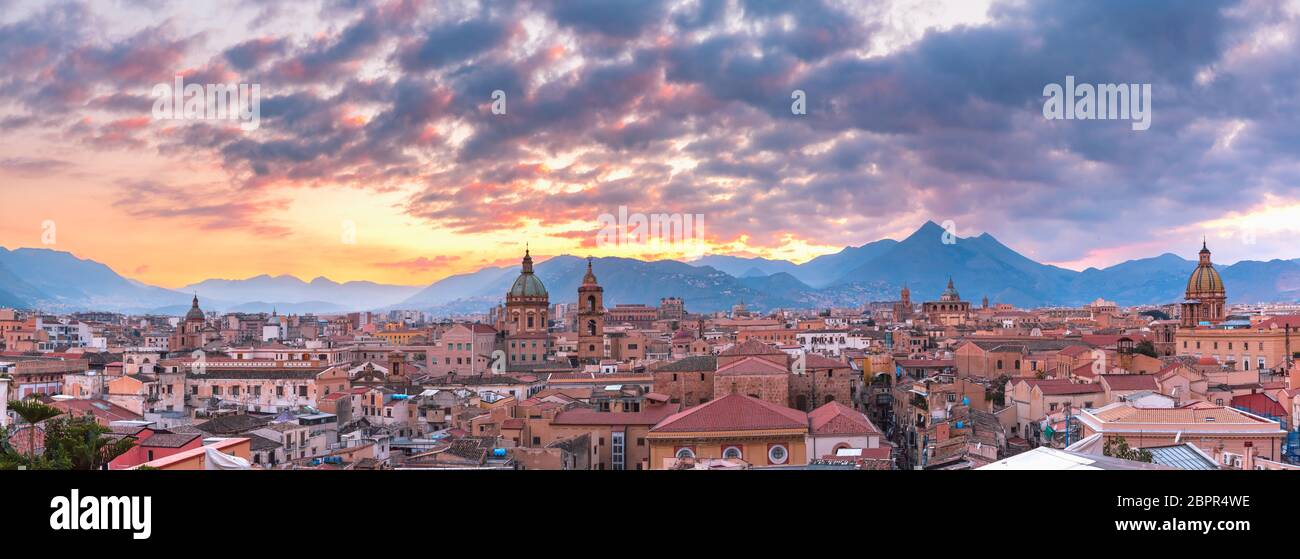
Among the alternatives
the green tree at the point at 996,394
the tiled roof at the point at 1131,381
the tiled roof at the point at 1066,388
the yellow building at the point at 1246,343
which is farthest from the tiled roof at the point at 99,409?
the yellow building at the point at 1246,343

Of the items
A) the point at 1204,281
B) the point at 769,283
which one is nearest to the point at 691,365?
the point at 1204,281

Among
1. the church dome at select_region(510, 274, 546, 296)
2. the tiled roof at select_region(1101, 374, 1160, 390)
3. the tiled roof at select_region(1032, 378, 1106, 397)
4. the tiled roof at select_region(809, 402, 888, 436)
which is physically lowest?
the tiled roof at select_region(809, 402, 888, 436)

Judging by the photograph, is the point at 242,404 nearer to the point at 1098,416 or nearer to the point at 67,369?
the point at 67,369

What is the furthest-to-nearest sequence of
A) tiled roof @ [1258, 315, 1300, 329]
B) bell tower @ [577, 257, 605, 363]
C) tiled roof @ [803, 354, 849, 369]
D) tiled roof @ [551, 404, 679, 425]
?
1. bell tower @ [577, 257, 605, 363]
2. tiled roof @ [1258, 315, 1300, 329]
3. tiled roof @ [803, 354, 849, 369]
4. tiled roof @ [551, 404, 679, 425]

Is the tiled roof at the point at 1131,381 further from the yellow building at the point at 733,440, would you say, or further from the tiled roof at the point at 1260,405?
the yellow building at the point at 733,440

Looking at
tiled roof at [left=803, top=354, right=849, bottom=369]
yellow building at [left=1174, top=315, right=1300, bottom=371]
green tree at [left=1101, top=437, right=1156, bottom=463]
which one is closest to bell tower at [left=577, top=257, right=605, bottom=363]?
tiled roof at [left=803, top=354, right=849, bottom=369]

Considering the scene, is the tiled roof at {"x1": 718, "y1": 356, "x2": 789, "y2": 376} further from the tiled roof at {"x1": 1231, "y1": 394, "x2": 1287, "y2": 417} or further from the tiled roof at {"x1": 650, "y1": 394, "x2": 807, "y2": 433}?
the tiled roof at {"x1": 1231, "y1": 394, "x2": 1287, "y2": 417}
